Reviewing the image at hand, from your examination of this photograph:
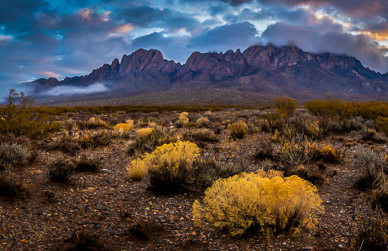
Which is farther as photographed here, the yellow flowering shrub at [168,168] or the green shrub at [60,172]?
the green shrub at [60,172]

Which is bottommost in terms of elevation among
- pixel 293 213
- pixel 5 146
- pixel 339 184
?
pixel 339 184

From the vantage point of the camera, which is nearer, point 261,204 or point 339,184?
point 261,204

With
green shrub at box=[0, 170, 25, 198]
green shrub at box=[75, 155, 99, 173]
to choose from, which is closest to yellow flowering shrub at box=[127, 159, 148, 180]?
green shrub at box=[75, 155, 99, 173]

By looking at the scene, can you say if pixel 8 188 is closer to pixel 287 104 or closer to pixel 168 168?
pixel 168 168

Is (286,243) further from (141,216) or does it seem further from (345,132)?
(345,132)

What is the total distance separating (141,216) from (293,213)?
2.72 metres

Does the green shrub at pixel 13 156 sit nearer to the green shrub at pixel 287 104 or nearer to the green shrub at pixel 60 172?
the green shrub at pixel 60 172

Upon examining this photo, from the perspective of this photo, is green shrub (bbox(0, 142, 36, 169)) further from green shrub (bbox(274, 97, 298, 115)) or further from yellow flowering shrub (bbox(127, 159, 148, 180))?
green shrub (bbox(274, 97, 298, 115))

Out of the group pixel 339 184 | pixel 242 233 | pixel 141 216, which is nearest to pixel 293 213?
pixel 242 233

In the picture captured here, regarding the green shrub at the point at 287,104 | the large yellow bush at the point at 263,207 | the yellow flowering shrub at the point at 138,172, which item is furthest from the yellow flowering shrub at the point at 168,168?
the green shrub at the point at 287,104

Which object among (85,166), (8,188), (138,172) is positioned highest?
(8,188)

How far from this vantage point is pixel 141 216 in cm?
480

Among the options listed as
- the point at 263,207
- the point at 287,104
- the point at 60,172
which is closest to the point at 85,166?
the point at 60,172

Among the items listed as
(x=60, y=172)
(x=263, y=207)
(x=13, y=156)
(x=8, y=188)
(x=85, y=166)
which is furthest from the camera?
(x=85, y=166)
